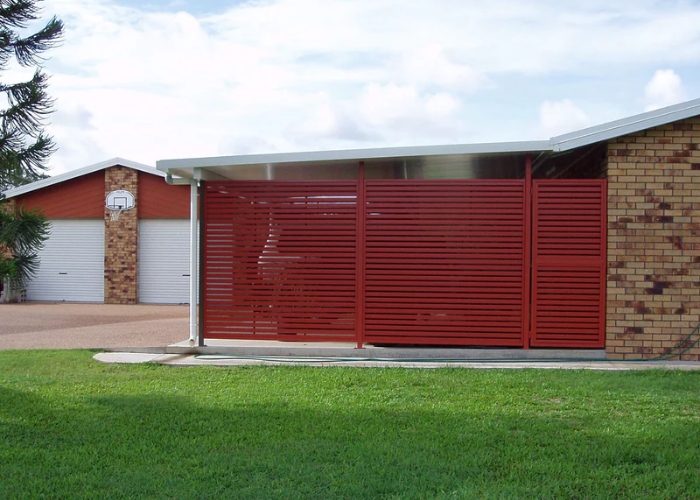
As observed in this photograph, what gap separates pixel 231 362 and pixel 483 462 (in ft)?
17.1

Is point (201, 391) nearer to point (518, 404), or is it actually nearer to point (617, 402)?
point (518, 404)

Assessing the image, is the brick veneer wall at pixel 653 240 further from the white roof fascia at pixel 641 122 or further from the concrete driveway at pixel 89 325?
the concrete driveway at pixel 89 325

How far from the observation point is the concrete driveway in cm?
1194

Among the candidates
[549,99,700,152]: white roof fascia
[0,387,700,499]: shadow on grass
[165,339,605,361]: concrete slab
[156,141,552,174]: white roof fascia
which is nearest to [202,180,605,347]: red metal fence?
[165,339,605,361]: concrete slab

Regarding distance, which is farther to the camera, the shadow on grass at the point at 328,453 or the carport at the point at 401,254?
the carport at the point at 401,254

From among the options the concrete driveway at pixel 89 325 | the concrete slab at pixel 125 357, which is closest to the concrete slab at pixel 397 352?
the concrete slab at pixel 125 357

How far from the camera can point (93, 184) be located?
73.8ft

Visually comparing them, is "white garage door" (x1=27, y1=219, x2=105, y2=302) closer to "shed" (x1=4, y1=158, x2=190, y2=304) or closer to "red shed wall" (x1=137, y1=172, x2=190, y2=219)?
"shed" (x1=4, y1=158, x2=190, y2=304)

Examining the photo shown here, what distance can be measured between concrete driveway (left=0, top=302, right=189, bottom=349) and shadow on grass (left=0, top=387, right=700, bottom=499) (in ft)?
16.9

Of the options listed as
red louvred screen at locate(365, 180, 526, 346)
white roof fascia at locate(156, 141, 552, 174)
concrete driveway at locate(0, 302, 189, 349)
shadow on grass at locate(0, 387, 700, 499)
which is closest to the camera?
shadow on grass at locate(0, 387, 700, 499)

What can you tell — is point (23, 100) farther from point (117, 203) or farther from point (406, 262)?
point (117, 203)

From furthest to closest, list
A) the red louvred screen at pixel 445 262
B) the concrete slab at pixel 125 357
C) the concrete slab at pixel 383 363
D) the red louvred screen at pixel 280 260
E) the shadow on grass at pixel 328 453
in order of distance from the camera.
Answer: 1. the red louvred screen at pixel 280 260
2. the red louvred screen at pixel 445 262
3. the concrete slab at pixel 125 357
4. the concrete slab at pixel 383 363
5. the shadow on grass at pixel 328 453

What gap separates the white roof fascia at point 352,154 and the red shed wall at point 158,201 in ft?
39.4

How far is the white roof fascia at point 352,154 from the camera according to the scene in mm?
9656
